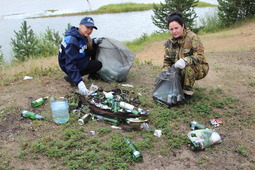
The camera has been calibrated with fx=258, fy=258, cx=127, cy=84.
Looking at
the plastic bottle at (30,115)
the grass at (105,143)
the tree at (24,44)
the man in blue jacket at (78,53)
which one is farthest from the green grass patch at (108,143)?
the tree at (24,44)

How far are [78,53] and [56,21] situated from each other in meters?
9.47

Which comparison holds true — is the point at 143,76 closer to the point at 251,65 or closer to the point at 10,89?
the point at 10,89

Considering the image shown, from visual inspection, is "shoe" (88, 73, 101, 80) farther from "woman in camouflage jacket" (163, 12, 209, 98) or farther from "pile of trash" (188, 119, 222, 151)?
"pile of trash" (188, 119, 222, 151)

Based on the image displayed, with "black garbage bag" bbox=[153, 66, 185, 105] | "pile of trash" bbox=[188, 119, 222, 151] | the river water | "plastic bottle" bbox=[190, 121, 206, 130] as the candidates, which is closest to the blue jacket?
"black garbage bag" bbox=[153, 66, 185, 105]

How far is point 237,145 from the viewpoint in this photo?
9.37 feet

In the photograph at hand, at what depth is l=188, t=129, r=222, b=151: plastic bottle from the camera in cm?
272

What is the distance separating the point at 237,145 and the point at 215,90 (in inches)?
62.9

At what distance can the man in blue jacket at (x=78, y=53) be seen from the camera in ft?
12.4

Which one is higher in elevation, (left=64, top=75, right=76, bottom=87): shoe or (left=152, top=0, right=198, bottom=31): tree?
(left=152, top=0, right=198, bottom=31): tree

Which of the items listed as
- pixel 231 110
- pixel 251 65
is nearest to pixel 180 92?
pixel 231 110

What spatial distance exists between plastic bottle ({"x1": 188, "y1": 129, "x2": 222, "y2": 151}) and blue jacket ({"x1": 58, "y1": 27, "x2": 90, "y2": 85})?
1809 mm

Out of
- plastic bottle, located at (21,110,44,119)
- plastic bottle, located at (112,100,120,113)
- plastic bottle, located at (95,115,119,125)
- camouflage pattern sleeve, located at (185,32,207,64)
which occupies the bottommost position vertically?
plastic bottle, located at (95,115,119,125)

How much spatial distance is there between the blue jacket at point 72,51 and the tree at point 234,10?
11085mm

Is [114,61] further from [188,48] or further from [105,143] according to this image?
[105,143]
